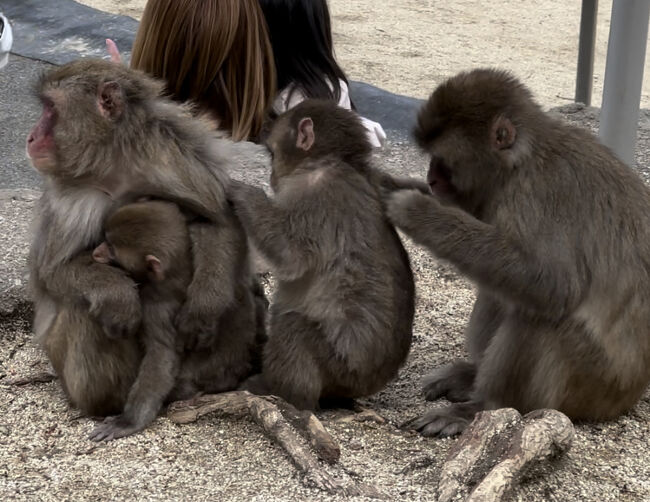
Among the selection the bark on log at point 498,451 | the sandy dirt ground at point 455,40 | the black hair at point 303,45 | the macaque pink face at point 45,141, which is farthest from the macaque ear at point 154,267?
the sandy dirt ground at point 455,40

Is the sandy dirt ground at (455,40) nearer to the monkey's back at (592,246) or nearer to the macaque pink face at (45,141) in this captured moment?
the monkey's back at (592,246)

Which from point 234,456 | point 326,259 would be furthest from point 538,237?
point 234,456

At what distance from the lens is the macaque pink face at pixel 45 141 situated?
156 inches

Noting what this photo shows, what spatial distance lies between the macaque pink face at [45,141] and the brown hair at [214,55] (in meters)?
1.34

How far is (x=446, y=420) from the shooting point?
14.3 ft

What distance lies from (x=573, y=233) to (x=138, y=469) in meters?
1.83

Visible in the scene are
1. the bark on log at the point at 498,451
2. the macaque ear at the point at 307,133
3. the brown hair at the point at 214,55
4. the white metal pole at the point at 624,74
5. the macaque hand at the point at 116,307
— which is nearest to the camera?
the bark on log at the point at 498,451

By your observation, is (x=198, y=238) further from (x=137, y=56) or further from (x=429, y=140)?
(x=137, y=56)

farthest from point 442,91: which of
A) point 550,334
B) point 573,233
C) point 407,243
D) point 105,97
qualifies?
point 407,243

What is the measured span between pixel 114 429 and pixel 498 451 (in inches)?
57.8

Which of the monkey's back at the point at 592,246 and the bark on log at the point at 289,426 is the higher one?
the monkey's back at the point at 592,246

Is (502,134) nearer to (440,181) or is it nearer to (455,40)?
(440,181)

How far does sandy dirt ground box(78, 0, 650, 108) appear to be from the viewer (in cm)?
1305

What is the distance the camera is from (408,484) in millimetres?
3691
